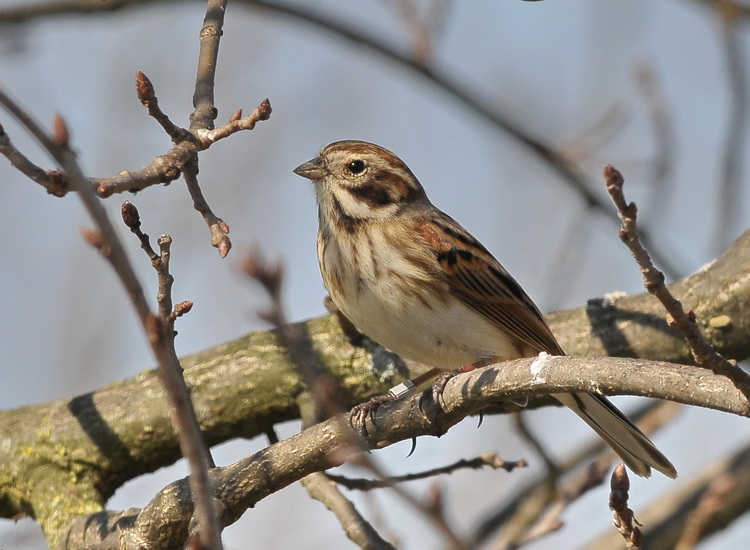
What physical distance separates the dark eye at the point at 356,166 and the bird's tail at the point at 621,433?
1776 mm

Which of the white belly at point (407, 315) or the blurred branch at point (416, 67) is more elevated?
the blurred branch at point (416, 67)

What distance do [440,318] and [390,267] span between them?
15.0 inches

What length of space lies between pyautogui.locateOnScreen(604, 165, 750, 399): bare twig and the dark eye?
3.32 metres

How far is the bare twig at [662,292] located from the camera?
9.77ft

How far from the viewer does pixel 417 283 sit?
219 inches

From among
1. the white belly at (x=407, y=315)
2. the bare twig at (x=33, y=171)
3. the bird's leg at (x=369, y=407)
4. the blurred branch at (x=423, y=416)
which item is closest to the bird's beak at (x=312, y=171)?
the white belly at (x=407, y=315)

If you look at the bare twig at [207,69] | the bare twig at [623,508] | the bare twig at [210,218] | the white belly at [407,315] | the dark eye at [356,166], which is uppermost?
the dark eye at [356,166]

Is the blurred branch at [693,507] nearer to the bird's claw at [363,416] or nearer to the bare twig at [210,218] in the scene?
the bird's claw at [363,416]

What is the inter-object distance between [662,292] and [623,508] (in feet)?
3.34

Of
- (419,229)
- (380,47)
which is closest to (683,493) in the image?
(419,229)

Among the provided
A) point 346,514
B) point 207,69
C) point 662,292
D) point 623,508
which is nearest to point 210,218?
point 207,69

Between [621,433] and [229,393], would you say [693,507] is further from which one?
[229,393]

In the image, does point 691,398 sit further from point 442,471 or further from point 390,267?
point 390,267

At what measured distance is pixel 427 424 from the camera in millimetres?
4266
